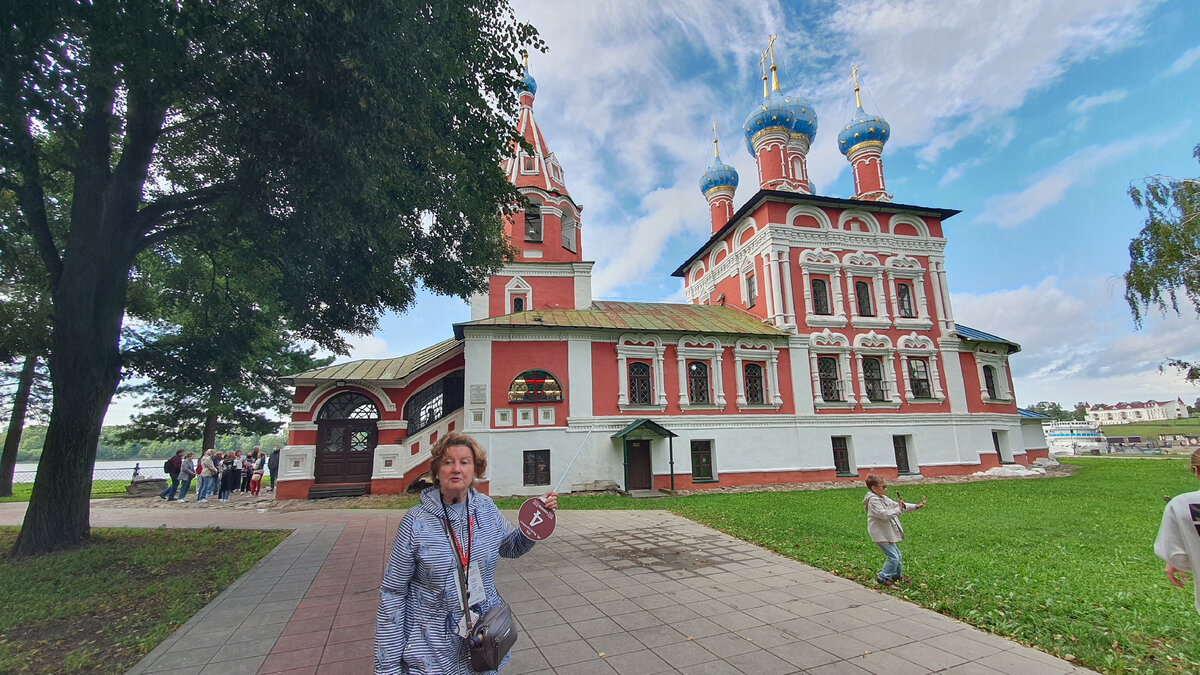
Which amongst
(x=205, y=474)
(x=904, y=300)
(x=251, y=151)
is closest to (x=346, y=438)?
(x=205, y=474)

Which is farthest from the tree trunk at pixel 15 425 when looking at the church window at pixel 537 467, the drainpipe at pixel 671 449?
the drainpipe at pixel 671 449

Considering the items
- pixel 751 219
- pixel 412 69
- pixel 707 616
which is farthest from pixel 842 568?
pixel 751 219

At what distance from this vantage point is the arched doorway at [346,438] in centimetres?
1630

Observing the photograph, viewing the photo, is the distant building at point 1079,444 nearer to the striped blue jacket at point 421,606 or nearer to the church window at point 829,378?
the church window at point 829,378

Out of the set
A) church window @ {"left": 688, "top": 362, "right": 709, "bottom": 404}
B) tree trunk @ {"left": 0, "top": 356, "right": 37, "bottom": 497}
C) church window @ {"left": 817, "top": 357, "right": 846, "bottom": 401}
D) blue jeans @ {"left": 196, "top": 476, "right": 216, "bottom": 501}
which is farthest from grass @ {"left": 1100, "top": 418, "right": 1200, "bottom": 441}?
tree trunk @ {"left": 0, "top": 356, "right": 37, "bottom": 497}

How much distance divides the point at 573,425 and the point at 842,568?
1099 cm

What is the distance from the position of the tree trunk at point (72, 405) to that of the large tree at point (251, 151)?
22 mm

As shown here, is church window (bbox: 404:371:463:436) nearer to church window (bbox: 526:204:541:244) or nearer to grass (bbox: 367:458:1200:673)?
grass (bbox: 367:458:1200:673)

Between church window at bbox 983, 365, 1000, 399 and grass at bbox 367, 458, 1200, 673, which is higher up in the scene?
church window at bbox 983, 365, 1000, 399

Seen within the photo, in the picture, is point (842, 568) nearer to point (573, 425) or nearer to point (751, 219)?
point (573, 425)

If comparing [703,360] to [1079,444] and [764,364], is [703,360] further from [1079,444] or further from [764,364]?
[1079,444]

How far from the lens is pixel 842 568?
21.3 ft

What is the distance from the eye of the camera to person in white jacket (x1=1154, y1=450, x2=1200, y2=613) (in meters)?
2.99

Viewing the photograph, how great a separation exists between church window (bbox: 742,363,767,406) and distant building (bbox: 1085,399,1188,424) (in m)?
125
